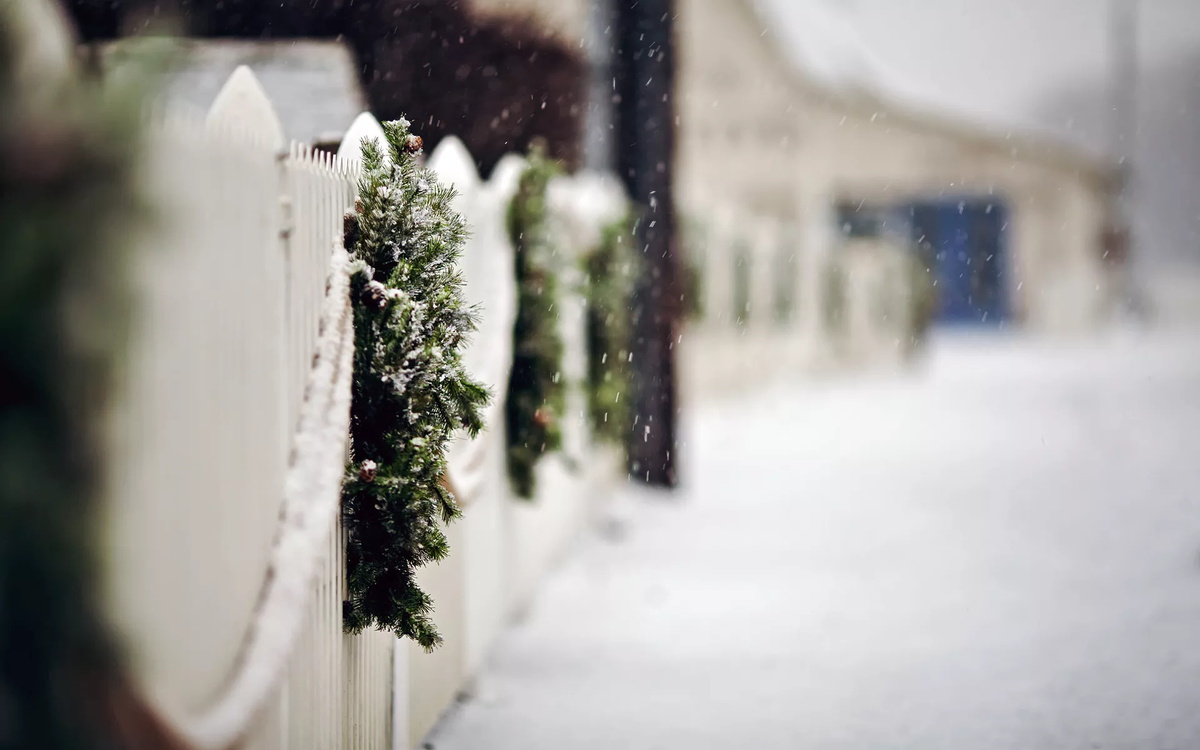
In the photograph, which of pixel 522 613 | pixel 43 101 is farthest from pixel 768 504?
pixel 43 101

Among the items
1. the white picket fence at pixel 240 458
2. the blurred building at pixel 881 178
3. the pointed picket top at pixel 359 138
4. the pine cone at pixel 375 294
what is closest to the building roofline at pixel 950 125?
the blurred building at pixel 881 178

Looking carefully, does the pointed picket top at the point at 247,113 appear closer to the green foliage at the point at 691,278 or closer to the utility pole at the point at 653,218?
the utility pole at the point at 653,218

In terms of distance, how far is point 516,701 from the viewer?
503 cm

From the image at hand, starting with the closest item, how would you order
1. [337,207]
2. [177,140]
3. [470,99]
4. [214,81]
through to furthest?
[177,140] → [337,207] → [214,81] → [470,99]

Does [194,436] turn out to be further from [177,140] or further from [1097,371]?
[1097,371]

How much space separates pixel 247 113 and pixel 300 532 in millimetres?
1139

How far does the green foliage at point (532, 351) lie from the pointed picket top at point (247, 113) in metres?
2.81

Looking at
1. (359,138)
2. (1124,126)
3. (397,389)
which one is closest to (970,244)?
(1124,126)

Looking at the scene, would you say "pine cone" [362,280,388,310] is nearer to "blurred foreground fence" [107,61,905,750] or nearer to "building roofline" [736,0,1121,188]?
"blurred foreground fence" [107,61,905,750]

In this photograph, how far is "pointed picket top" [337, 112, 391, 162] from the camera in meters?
3.73

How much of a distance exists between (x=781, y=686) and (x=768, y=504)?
4768mm

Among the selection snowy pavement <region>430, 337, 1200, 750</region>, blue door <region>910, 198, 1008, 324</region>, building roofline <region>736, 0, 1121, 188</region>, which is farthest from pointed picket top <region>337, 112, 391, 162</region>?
blue door <region>910, 198, 1008, 324</region>

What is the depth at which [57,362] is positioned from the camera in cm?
182

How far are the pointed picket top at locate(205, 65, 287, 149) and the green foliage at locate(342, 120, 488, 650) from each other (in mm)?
378
